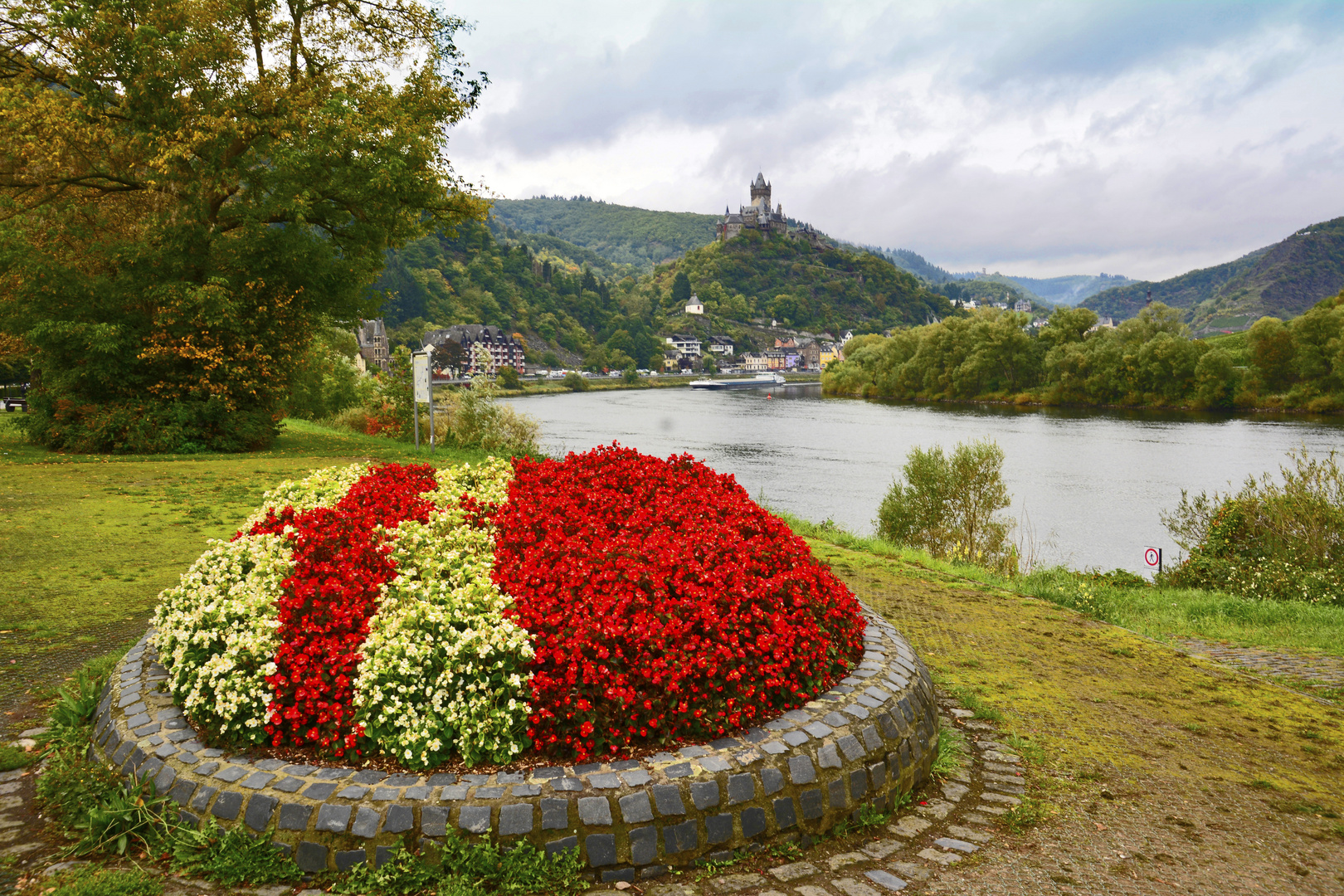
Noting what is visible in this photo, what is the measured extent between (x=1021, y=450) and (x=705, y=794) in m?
38.4

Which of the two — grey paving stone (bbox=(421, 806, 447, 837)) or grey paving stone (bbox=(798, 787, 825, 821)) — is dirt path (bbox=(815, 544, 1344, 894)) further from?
grey paving stone (bbox=(421, 806, 447, 837))

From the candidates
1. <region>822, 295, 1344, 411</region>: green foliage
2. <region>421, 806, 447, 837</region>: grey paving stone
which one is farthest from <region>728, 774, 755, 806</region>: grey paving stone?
<region>822, 295, 1344, 411</region>: green foliage

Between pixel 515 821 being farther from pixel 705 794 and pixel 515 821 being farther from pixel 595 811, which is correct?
pixel 705 794

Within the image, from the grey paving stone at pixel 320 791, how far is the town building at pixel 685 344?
126 metres

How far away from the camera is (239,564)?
184 inches

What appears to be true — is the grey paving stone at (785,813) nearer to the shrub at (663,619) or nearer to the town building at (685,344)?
the shrub at (663,619)

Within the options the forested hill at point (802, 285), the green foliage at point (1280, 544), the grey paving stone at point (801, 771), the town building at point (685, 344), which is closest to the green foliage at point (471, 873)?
the grey paving stone at point (801, 771)

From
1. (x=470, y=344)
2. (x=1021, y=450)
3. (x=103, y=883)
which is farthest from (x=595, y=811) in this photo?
(x=470, y=344)

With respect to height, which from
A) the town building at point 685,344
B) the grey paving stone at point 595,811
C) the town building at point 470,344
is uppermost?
the town building at point 685,344

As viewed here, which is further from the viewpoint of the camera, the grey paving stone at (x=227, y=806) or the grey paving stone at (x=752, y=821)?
the grey paving stone at (x=752, y=821)

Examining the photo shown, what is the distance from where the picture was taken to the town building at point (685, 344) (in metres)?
130

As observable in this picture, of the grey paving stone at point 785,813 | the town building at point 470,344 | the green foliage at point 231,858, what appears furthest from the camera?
the town building at point 470,344

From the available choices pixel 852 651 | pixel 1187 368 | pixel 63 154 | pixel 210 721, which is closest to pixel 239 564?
pixel 210 721

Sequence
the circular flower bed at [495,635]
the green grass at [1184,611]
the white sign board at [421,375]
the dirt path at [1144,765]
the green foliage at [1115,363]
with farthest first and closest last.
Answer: the green foliage at [1115,363]
the white sign board at [421,375]
the green grass at [1184,611]
the circular flower bed at [495,635]
the dirt path at [1144,765]
